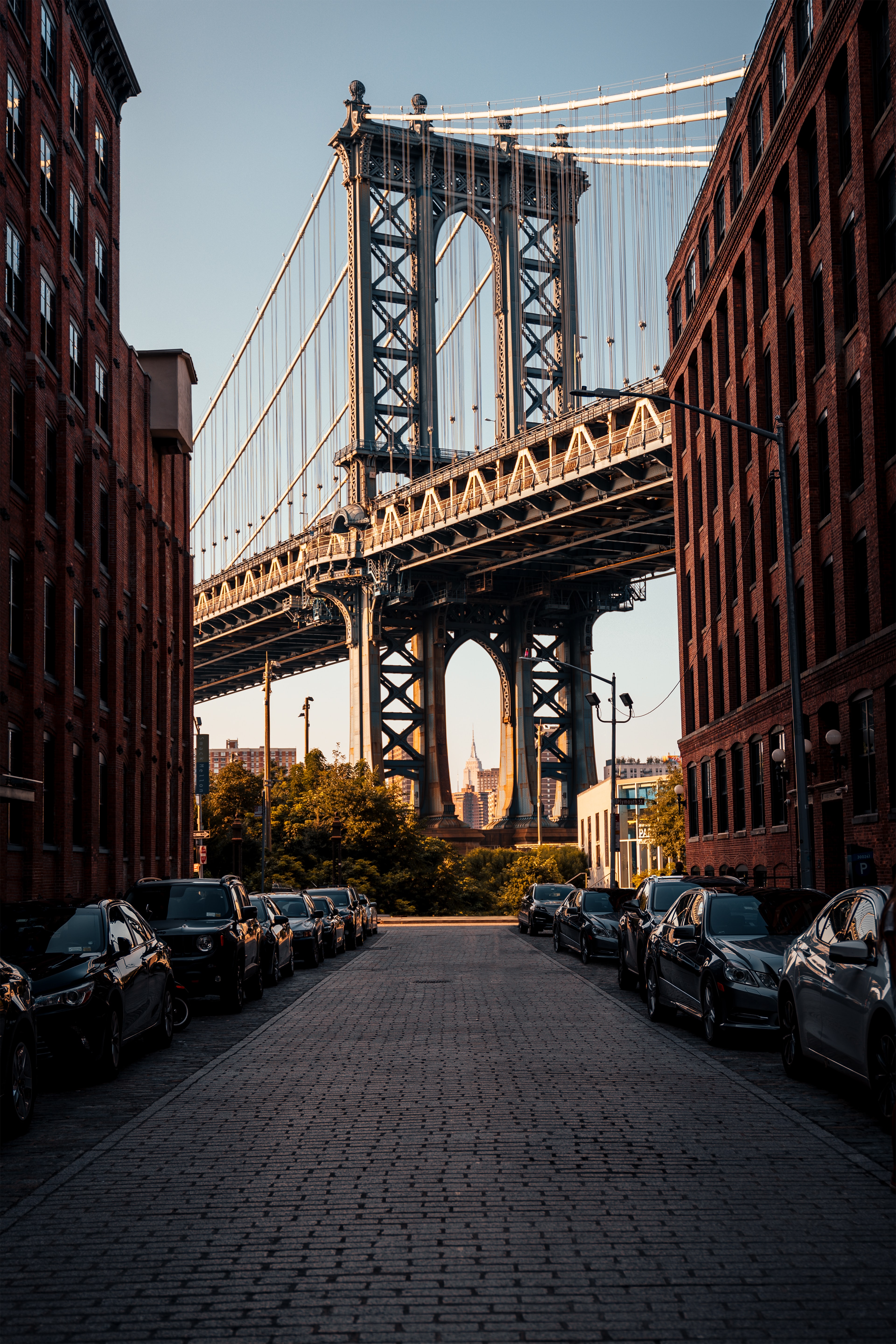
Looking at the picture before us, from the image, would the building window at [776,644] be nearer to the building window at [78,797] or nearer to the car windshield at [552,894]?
the car windshield at [552,894]

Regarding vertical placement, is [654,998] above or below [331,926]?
above

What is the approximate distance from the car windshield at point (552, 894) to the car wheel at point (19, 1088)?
3204 cm

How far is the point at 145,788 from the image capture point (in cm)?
4012

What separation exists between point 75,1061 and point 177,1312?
21.3 feet

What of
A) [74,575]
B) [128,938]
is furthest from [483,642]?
[128,938]

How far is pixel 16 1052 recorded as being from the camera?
960 centimetres

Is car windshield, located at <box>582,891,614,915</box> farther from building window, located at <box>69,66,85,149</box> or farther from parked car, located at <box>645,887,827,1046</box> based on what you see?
building window, located at <box>69,66,85,149</box>

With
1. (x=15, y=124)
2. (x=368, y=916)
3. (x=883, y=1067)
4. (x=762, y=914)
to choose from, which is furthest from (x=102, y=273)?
(x=883, y=1067)

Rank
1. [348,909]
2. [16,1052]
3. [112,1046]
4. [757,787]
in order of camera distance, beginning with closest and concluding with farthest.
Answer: [16,1052], [112,1046], [348,909], [757,787]

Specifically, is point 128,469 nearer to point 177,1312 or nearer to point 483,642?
point 177,1312

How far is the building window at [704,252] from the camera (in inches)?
1779

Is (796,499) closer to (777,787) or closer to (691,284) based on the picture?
(777,787)

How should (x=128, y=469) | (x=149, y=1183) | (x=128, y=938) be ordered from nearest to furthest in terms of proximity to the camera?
1. (x=149, y=1183)
2. (x=128, y=938)
3. (x=128, y=469)

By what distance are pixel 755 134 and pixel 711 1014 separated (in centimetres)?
3033
